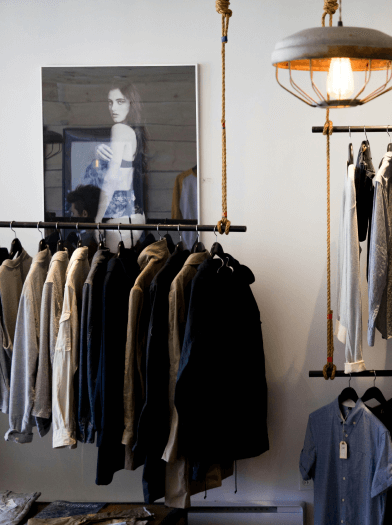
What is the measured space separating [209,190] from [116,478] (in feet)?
5.18

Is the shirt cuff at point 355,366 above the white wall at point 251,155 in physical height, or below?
below

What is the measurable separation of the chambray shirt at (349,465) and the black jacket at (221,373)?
0.96 feet

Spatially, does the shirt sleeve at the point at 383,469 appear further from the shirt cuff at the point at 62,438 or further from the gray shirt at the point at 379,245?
the shirt cuff at the point at 62,438

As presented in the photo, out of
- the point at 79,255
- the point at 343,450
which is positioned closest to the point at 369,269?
the point at 343,450

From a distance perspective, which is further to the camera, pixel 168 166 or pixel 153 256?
pixel 168 166

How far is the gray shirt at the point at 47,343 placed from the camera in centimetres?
222

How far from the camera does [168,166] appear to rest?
106 inches

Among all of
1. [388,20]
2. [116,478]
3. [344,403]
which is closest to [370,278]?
[344,403]

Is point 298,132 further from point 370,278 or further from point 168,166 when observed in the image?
point 370,278

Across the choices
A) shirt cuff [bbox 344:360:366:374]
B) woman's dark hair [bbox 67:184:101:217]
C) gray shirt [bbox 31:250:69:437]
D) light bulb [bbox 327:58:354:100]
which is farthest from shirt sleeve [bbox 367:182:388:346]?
woman's dark hair [bbox 67:184:101:217]

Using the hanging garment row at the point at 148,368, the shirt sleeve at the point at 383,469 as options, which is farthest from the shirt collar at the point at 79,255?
the shirt sleeve at the point at 383,469

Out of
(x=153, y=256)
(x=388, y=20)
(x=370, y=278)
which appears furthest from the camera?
(x=388, y=20)

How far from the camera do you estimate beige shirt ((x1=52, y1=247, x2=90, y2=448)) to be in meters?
2.16

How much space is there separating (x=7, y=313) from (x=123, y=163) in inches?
37.0
